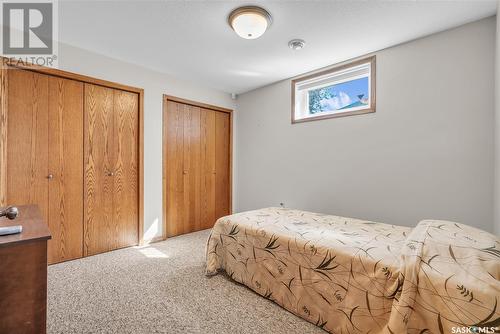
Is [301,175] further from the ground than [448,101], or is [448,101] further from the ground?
[448,101]

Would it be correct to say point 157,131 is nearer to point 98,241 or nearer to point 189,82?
point 189,82

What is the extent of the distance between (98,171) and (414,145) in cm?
347

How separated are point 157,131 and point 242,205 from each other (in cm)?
187

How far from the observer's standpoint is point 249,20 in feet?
6.15

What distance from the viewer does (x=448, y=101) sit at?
6.81 feet

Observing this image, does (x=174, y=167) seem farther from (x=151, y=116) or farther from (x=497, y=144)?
(x=497, y=144)

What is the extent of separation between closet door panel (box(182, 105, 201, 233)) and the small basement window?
1559 mm

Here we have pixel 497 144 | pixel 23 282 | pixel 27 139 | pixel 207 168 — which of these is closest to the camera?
pixel 23 282

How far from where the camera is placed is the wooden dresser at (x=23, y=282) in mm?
892

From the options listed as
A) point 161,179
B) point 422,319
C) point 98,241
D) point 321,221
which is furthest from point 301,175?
point 98,241

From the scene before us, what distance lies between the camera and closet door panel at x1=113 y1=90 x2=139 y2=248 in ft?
9.16

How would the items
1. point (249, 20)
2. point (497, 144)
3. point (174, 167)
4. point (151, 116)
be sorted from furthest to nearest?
point (174, 167), point (151, 116), point (249, 20), point (497, 144)

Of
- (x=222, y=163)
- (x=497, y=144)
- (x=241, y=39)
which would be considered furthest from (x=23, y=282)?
(x=222, y=163)

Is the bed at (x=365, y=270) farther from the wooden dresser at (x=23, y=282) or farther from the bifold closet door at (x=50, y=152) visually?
the bifold closet door at (x=50, y=152)
